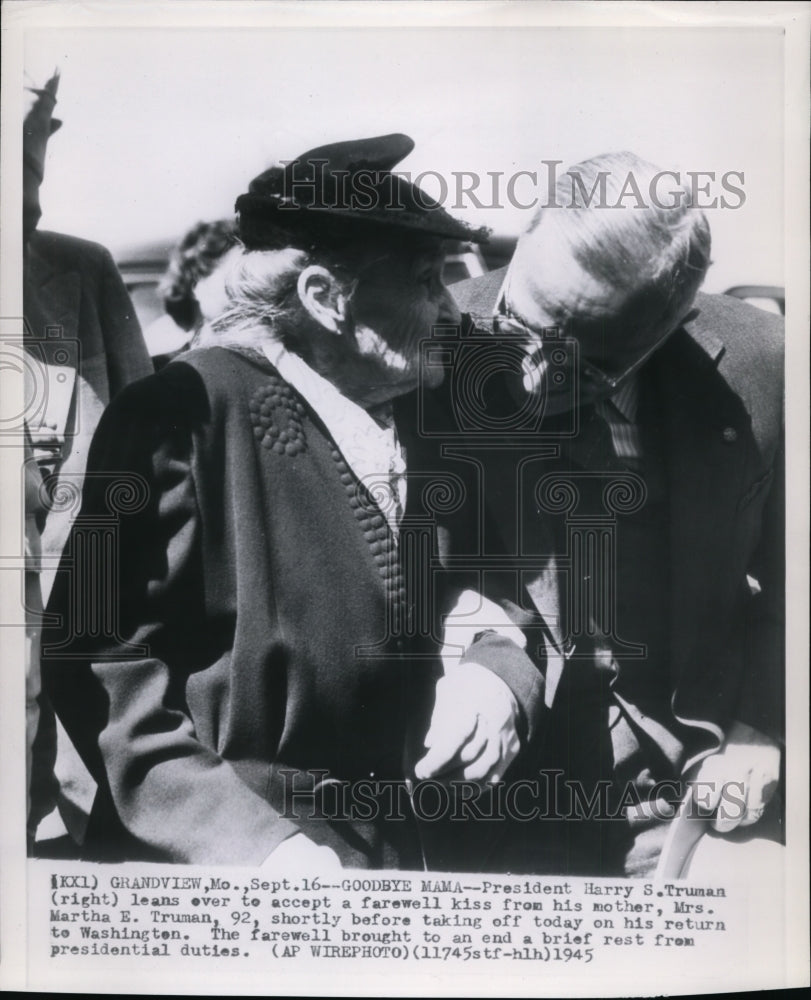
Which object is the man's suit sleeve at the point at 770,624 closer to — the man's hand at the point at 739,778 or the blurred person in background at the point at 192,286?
the man's hand at the point at 739,778

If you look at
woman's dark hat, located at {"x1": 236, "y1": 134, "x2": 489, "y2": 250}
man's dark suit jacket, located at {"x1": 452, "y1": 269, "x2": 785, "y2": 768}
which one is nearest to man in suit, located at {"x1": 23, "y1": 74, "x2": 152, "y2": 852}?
woman's dark hat, located at {"x1": 236, "y1": 134, "x2": 489, "y2": 250}

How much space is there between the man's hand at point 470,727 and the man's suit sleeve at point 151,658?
394 millimetres

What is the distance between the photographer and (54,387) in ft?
8.16

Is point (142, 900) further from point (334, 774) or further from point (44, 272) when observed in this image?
point (44, 272)

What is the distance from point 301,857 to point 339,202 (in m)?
1.56

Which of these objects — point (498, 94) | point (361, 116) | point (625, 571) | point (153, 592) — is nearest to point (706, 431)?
point (625, 571)

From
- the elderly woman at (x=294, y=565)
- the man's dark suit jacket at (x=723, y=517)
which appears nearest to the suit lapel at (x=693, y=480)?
the man's dark suit jacket at (x=723, y=517)

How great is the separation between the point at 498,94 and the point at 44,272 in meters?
1.18

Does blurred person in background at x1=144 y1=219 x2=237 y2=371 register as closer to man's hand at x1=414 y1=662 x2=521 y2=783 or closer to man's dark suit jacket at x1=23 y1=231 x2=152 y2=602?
man's dark suit jacket at x1=23 y1=231 x2=152 y2=602

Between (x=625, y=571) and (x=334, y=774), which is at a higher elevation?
(x=625, y=571)

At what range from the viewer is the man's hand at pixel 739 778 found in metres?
2.49

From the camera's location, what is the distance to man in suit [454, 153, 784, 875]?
2.43m

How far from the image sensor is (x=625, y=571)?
8.05 feet

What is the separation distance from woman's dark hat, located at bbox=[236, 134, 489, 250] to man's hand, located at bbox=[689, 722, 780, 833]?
1380 millimetres
